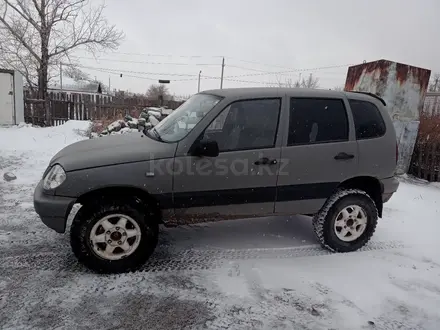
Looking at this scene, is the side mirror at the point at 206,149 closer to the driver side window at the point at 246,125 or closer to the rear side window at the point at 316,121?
the driver side window at the point at 246,125

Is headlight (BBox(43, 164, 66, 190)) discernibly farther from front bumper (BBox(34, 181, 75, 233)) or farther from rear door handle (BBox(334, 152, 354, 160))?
rear door handle (BBox(334, 152, 354, 160))

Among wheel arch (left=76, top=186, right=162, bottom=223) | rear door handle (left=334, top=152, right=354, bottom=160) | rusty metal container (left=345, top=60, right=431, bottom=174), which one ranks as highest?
rusty metal container (left=345, top=60, right=431, bottom=174)

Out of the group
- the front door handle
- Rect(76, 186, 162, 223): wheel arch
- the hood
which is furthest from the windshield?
the front door handle

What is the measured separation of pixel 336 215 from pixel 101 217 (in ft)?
8.76

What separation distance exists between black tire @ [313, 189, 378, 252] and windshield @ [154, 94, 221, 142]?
1.84 metres

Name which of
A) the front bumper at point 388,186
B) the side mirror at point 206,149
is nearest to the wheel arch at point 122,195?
the side mirror at point 206,149

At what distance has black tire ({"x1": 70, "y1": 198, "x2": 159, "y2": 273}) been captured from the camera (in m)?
3.16

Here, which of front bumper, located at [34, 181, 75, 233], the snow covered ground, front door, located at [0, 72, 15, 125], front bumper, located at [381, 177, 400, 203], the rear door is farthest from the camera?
front door, located at [0, 72, 15, 125]

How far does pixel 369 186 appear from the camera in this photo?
4.13 metres

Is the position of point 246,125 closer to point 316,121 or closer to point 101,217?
point 316,121

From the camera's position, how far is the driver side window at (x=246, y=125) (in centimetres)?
345

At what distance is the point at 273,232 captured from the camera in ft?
14.8

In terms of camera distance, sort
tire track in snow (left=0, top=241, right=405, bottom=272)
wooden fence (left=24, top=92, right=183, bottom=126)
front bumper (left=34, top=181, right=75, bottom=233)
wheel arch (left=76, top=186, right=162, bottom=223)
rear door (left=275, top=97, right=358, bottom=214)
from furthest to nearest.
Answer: wooden fence (left=24, top=92, right=183, bottom=126)
rear door (left=275, top=97, right=358, bottom=214)
tire track in snow (left=0, top=241, right=405, bottom=272)
wheel arch (left=76, top=186, right=162, bottom=223)
front bumper (left=34, top=181, right=75, bottom=233)

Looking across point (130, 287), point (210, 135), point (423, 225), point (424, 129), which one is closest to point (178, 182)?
point (210, 135)
